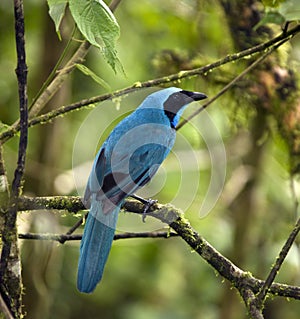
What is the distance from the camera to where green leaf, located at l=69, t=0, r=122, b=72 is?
1.78 metres

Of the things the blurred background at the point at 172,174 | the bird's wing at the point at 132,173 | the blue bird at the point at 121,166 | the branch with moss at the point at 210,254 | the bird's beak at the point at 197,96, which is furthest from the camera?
the blurred background at the point at 172,174

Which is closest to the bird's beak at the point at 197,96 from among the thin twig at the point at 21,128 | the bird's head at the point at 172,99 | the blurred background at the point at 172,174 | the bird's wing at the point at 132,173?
the bird's head at the point at 172,99

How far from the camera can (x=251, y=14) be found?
3.85 m

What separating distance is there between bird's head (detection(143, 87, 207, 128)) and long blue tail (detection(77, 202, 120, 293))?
2.78 ft

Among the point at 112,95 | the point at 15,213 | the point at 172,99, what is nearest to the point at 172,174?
the point at 172,99

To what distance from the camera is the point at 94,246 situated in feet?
7.63

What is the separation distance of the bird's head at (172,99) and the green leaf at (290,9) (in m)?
0.85

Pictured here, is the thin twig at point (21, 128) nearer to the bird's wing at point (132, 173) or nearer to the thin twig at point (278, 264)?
the bird's wing at point (132, 173)

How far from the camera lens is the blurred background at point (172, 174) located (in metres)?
4.16

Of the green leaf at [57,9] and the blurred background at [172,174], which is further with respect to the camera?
the blurred background at [172,174]

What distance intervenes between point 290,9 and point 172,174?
3379 mm

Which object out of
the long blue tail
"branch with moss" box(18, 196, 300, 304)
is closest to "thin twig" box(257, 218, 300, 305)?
"branch with moss" box(18, 196, 300, 304)

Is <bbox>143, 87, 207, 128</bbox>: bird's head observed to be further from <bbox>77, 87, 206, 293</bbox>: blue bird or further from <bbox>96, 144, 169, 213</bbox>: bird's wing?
<bbox>96, 144, 169, 213</bbox>: bird's wing

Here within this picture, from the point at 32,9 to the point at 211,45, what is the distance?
5.46ft
